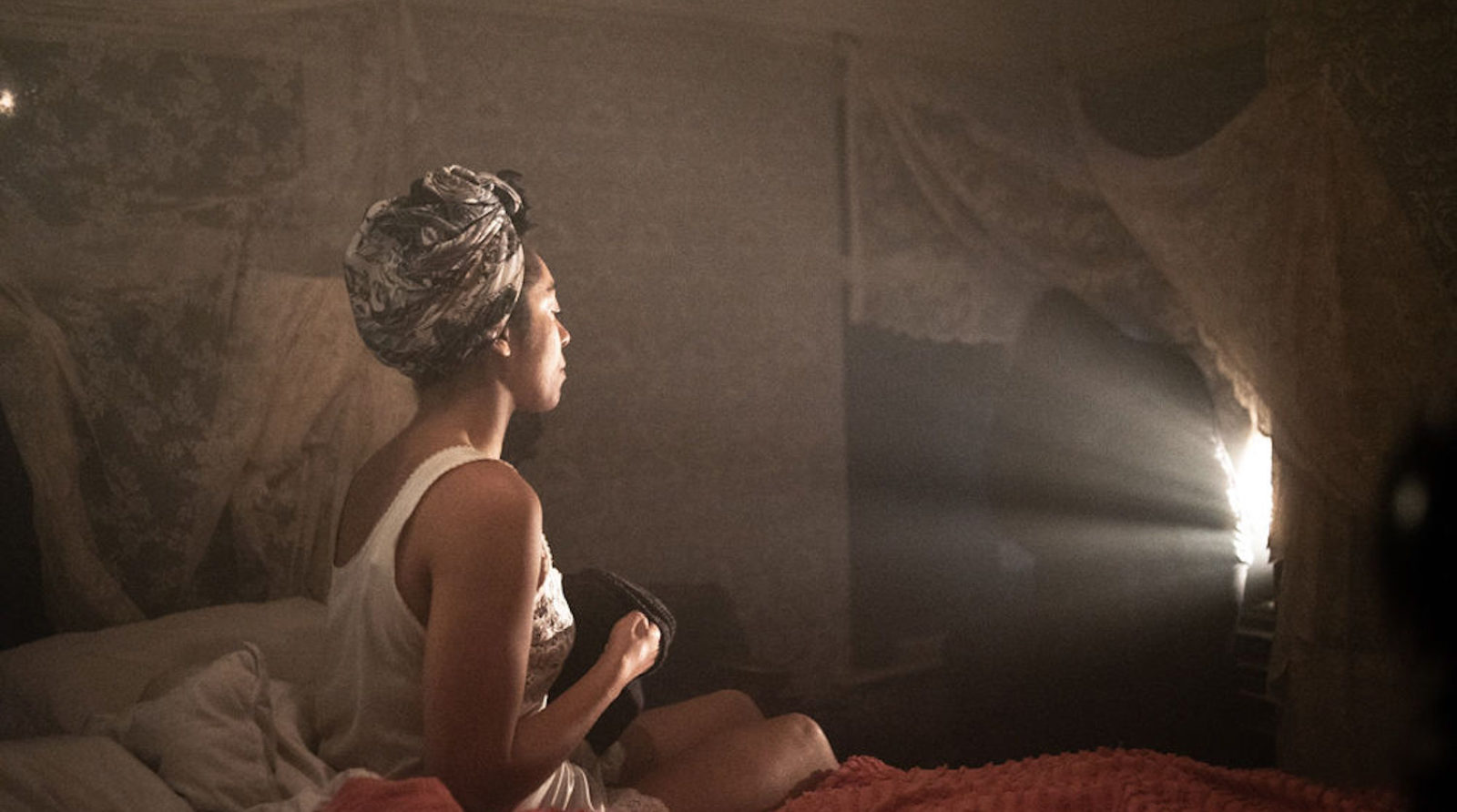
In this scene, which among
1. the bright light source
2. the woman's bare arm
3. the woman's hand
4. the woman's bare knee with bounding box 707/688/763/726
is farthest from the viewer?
the bright light source

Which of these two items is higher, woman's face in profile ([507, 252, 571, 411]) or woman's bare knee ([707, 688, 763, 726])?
woman's face in profile ([507, 252, 571, 411])

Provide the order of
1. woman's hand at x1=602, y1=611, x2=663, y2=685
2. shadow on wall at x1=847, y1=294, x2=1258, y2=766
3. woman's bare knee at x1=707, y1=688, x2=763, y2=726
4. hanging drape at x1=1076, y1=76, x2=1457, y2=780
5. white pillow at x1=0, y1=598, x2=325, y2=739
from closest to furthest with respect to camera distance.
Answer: woman's hand at x1=602, y1=611, x2=663, y2=685, white pillow at x1=0, y1=598, x2=325, y2=739, woman's bare knee at x1=707, y1=688, x2=763, y2=726, hanging drape at x1=1076, y1=76, x2=1457, y2=780, shadow on wall at x1=847, y1=294, x2=1258, y2=766

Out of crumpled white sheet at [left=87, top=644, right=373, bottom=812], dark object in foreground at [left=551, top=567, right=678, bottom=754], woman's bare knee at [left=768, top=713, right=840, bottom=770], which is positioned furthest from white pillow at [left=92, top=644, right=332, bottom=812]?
woman's bare knee at [left=768, top=713, right=840, bottom=770]

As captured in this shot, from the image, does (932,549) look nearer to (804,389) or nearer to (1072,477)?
(1072,477)

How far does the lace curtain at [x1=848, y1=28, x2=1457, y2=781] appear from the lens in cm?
232

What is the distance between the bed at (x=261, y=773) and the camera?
1325 mm

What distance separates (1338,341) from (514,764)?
196 centimetres

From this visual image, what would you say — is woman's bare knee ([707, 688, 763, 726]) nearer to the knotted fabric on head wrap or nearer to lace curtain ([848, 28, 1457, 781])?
the knotted fabric on head wrap

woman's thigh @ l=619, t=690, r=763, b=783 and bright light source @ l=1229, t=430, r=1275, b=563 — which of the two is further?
bright light source @ l=1229, t=430, r=1275, b=563

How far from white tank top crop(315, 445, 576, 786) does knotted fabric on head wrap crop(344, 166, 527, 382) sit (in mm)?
162

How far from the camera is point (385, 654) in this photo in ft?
4.57

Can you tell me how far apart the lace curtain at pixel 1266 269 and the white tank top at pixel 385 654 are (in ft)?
4.71

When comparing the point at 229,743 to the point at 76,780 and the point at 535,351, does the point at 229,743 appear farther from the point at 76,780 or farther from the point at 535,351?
the point at 535,351

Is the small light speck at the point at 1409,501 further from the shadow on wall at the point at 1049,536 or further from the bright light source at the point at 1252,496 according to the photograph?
the shadow on wall at the point at 1049,536
